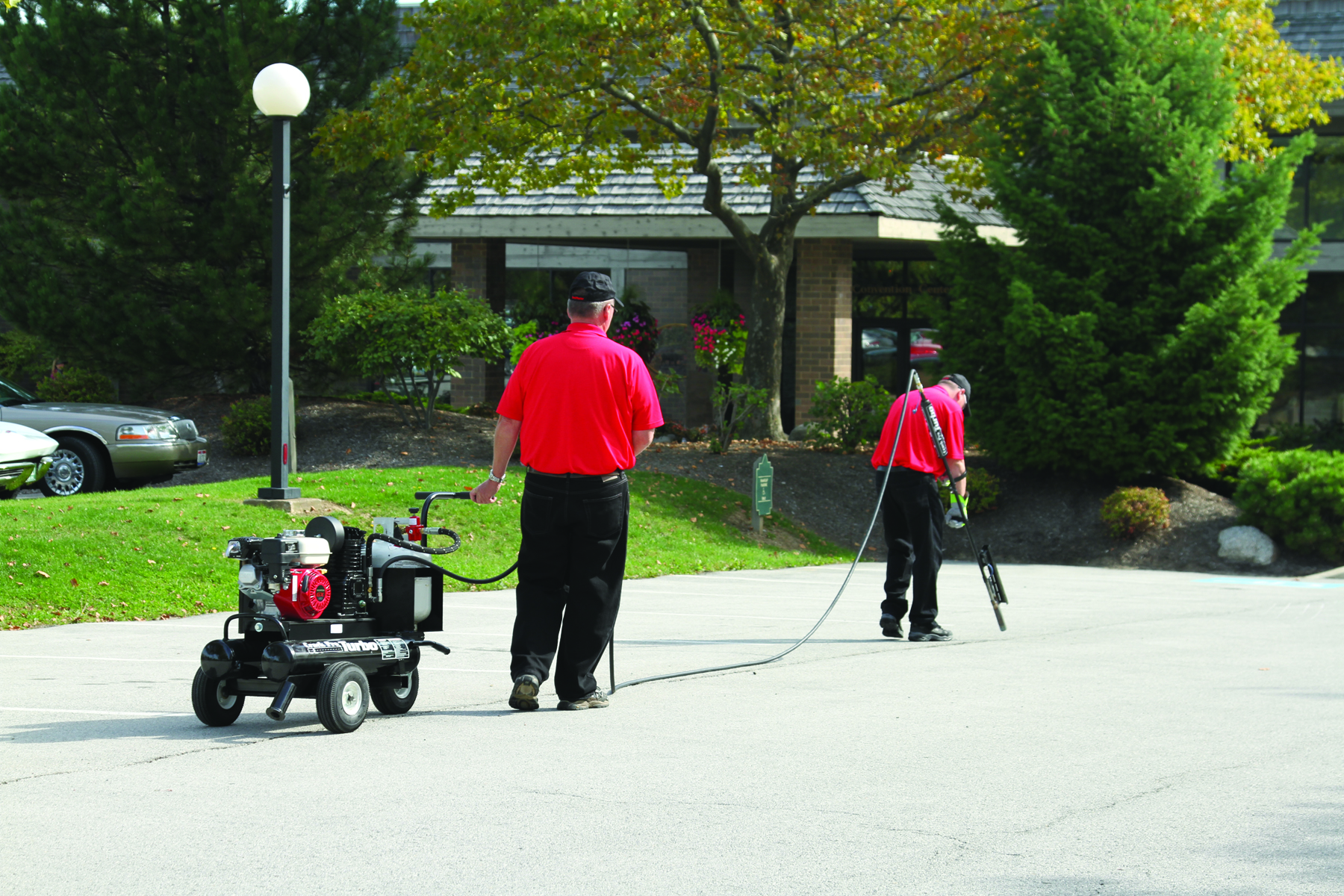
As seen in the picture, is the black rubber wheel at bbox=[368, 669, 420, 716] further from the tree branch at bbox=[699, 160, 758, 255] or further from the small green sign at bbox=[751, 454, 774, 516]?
the tree branch at bbox=[699, 160, 758, 255]

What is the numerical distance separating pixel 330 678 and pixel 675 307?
2274cm

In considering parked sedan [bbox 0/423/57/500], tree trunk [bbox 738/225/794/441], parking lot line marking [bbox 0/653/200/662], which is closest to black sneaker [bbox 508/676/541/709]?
parking lot line marking [bbox 0/653/200/662]

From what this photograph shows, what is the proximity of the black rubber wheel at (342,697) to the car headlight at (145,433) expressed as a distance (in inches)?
454

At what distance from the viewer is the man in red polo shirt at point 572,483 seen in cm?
719

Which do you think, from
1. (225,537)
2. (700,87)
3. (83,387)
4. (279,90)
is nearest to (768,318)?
(700,87)

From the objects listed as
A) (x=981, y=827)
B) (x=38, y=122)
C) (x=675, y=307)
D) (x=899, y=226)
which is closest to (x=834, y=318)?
(x=899, y=226)

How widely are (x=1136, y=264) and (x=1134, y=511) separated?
9.81 feet

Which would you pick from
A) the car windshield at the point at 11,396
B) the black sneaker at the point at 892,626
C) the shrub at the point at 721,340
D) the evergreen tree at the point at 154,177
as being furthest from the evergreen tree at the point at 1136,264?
the car windshield at the point at 11,396

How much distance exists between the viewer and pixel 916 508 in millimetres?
10508

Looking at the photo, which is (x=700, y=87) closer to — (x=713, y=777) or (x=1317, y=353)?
(x=1317, y=353)

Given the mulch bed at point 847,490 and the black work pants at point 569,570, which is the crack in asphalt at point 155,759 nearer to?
the black work pants at point 569,570

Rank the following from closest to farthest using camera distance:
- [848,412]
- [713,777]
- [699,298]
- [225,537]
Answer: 1. [713,777]
2. [225,537]
3. [848,412]
4. [699,298]

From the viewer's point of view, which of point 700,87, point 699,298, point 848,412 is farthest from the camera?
point 699,298

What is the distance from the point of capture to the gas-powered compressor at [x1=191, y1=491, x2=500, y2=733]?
6680 millimetres
